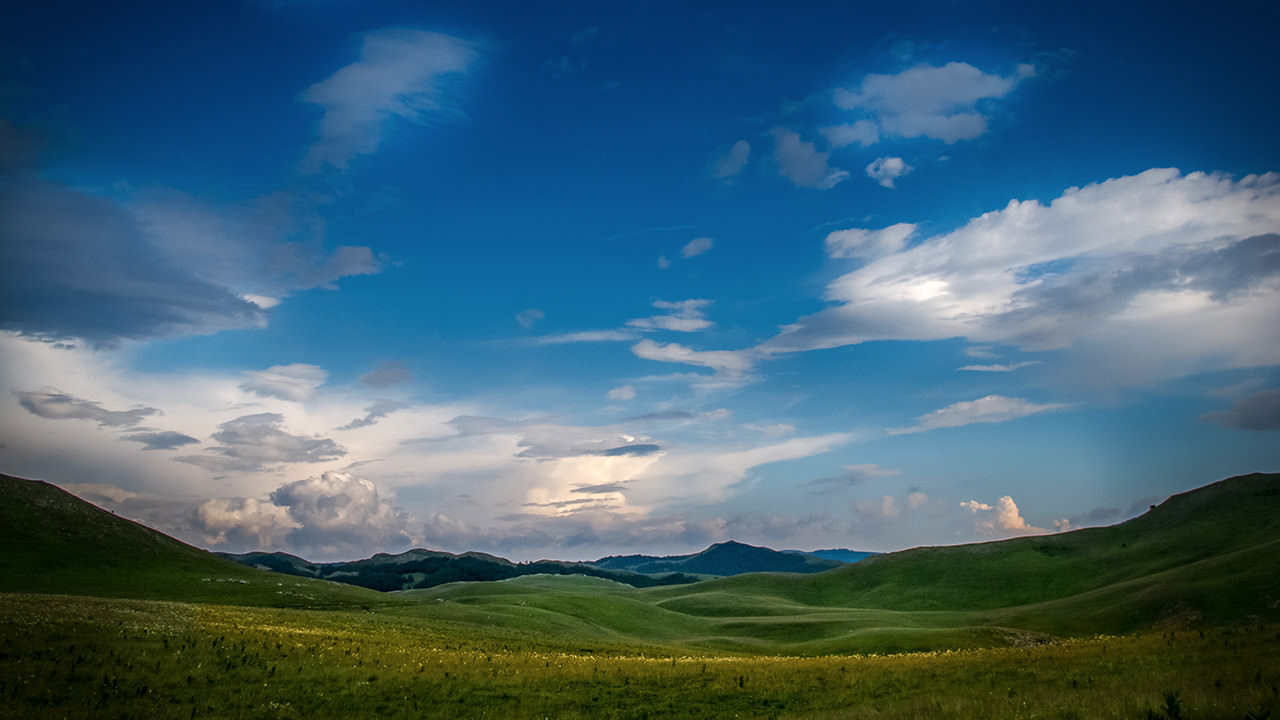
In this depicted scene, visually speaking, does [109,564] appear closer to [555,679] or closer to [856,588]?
[555,679]

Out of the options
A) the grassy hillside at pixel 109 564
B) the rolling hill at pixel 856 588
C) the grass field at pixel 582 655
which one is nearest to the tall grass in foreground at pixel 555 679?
the grass field at pixel 582 655

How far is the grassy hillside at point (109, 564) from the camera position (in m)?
76.1

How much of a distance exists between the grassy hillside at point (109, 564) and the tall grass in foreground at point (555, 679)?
46.4m

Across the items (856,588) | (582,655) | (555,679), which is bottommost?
(856,588)

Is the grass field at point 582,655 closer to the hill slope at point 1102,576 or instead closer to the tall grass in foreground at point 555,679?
the tall grass in foreground at point 555,679

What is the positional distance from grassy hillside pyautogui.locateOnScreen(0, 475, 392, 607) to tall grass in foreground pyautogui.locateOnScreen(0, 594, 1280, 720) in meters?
46.4

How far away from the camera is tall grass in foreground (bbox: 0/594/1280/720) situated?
17.6 m

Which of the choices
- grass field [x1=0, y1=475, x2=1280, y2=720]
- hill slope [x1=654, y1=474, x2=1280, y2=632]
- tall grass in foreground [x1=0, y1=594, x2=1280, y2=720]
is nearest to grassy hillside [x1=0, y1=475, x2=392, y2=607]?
grass field [x1=0, y1=475, x2=1280, y2=720]

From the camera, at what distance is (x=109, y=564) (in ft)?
317

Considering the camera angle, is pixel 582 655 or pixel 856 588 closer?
pixel 582 655

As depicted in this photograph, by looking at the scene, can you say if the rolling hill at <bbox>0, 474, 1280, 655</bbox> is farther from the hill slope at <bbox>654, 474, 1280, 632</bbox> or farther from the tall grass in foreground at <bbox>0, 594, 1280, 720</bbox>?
the tall grass in foreground at <bbox>0, 594, 1280, 720</bbox>

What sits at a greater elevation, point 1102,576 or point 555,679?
point 555,679

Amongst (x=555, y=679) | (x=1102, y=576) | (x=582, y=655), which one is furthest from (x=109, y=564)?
(x=1102, y=576)

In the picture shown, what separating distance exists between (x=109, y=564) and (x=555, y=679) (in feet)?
342
